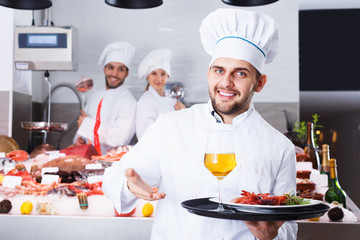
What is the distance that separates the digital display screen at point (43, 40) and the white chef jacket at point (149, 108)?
1.10 metres

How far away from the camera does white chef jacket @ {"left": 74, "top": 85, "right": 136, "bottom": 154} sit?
168 inches

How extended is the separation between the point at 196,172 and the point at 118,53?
121 inches

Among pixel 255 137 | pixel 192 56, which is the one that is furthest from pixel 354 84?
pixel 255 137

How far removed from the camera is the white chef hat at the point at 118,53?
4.34 m

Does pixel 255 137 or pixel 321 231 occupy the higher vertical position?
pixel 255 137

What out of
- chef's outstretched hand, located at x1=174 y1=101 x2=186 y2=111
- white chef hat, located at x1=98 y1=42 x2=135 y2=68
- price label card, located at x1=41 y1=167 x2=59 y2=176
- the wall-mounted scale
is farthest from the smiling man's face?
white chef hat, located at x1=98 y1=42 x2=135 y2=68

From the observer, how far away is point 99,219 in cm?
195

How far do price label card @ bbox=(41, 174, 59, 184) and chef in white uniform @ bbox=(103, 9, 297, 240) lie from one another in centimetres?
85

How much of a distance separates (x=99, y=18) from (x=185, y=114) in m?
3.18

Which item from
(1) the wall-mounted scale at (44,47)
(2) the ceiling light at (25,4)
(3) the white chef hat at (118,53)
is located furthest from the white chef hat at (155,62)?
(2) the ceiling light at (25,4)

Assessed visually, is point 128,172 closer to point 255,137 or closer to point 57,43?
point 255,137

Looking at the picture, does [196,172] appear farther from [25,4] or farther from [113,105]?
[113,105]

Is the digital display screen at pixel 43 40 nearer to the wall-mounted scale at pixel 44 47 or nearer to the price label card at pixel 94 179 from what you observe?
the wall-mounted scale at pixel 44 47

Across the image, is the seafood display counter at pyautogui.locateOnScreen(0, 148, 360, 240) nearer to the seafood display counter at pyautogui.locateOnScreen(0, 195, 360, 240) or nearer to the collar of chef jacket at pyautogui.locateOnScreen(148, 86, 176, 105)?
the seafood display counter at pyautogui.locateOnScreen(0, 195, 360, 240)
